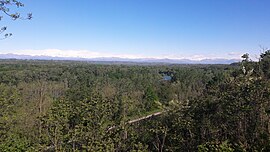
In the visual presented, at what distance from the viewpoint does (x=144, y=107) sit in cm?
5244

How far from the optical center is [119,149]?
14969 millimetres

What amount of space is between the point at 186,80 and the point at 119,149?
174ft

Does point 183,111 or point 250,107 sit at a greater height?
point 250,107

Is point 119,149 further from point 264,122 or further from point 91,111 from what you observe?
point 264,122

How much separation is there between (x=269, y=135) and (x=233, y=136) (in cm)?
252

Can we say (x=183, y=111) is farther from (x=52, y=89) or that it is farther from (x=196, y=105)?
(x=52, y=89)

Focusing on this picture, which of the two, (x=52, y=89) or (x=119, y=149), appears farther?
(x=52, y=89)

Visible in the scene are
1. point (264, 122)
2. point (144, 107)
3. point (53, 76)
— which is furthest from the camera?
point (53, 76)

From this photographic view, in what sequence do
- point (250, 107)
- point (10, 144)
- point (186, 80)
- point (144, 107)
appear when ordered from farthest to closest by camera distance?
point (186, 80)
point (144, 107)
point (10, 144)
point (250, 107)

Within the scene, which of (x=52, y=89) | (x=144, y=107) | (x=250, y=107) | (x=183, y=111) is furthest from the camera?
(x=52, y=89)

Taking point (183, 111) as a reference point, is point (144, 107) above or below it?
below

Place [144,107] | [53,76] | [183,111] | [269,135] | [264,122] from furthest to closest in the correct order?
1. [53,76]
2. [144,107]
3. [183,111]
4. [264,122]
5. [269,135]

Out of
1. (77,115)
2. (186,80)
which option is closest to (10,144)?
(77,115)

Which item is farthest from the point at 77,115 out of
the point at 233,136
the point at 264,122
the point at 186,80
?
the point at 186,80
